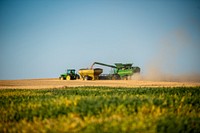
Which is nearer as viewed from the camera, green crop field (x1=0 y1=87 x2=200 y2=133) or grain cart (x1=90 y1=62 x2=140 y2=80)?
green crop field (x1=0 y1=87 x2=200 y2=133)

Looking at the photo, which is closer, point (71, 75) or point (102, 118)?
point (102, 118)

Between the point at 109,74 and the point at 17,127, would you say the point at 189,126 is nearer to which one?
the point at 17,127

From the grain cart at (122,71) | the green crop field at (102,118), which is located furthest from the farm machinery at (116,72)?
the green crop field at (102,118)

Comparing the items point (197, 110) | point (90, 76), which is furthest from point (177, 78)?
point (197, 110)

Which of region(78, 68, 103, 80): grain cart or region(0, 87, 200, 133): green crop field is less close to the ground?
region(78, 68, 103, 80): grain cart

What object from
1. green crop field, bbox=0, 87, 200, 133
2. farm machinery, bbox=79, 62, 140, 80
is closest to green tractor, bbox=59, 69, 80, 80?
farm machinery, bbox=79, 62, 140, 80

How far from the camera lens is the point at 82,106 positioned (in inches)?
411

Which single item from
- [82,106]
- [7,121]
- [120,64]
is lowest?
[7,121]

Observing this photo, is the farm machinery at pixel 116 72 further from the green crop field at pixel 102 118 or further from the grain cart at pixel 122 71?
the green crop field at pixel 102 118

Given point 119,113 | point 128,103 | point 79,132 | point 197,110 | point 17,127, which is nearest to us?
point 79,132

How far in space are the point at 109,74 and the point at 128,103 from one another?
38.2 meters

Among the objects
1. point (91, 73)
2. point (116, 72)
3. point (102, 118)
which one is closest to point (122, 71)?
point (116, 72)

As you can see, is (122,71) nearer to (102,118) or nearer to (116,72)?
(116,72)

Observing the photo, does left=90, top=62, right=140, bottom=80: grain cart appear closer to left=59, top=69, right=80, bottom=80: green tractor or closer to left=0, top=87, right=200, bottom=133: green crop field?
left=59, top=69, right=80, bottom=80: green tractor
